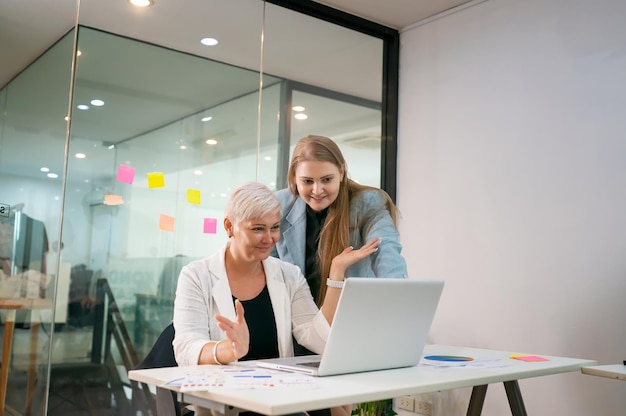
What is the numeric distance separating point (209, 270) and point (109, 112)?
1263mm

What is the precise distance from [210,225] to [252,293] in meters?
1.18

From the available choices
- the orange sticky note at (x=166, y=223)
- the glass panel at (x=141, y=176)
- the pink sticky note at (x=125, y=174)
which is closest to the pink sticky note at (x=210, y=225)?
the glass panel at (x=141, y=176)

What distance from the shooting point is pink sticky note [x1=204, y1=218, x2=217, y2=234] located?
3.26m

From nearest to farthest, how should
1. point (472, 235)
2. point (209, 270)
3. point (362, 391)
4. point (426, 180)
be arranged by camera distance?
point (362, 391), point (209, 270), point (472, 235), point (426, 180)

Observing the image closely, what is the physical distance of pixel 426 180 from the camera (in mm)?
3826

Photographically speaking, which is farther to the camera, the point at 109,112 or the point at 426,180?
the point at 426,180

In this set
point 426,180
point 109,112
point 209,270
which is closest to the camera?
point 209,270

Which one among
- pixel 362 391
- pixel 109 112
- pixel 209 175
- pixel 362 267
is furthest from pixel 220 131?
pixel 362 391

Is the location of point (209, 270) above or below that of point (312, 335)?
above

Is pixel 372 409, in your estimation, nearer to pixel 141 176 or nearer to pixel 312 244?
pixel 312 244

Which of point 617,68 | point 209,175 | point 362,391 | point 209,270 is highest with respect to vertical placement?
point 617,68

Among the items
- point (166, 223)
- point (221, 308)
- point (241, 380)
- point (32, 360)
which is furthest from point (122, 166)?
point (241, 380)

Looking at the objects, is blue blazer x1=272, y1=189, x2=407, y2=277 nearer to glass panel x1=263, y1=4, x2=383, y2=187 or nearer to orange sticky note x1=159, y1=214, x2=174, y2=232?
orange sticky note x1=159, y1=214, x2=174, y2=232

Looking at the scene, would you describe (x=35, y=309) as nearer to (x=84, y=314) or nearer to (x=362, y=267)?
(x=84, y=314)
